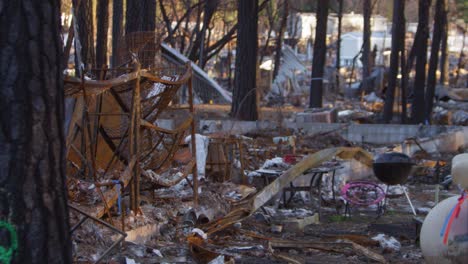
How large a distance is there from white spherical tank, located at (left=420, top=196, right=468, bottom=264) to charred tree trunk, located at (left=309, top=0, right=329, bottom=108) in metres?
22.6

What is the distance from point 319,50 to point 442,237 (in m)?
23.3

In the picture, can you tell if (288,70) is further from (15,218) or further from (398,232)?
(15,218)

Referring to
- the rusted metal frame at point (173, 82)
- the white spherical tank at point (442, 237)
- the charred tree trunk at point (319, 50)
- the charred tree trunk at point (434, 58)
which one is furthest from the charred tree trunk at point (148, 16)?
the charred tree trunk at point (434, 58)

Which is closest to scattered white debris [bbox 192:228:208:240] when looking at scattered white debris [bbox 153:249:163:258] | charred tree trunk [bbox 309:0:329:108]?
scattered white debris [bbox 153:249:163:258]

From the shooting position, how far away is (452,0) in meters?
52.2

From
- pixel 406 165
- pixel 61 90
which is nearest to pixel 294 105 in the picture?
pixel 406 165

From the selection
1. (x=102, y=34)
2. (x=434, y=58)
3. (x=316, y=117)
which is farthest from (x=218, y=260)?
(x=434, y=58)

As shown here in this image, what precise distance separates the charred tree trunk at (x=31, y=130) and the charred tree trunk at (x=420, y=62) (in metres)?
23.5

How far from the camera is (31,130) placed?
490 centimetres

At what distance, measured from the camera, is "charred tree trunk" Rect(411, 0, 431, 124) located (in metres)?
27.4

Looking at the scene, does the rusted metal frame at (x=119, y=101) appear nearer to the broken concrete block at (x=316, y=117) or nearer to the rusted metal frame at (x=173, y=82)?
the rusted metal frame at (x=173, y=82)

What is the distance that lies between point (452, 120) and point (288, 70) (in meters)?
20.3

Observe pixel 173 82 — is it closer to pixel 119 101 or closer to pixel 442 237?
pixel 119 101

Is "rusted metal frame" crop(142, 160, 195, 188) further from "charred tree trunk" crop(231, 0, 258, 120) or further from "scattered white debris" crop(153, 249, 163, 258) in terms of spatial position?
"charred tree trunk" crop(231, 0, 258, 120)
